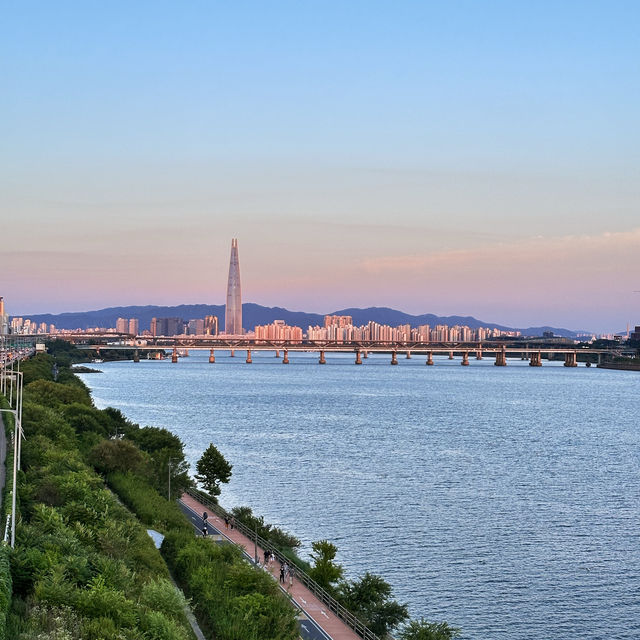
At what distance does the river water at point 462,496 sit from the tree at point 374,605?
4081 millimetres

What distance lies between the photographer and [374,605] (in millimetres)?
34188

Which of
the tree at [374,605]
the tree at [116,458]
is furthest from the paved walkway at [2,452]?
the tree at [374,605]

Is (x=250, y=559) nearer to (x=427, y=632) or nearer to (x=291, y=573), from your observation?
(x=291, y=573)

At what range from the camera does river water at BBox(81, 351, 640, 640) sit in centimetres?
4025

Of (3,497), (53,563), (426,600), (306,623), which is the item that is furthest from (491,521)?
(53,563)

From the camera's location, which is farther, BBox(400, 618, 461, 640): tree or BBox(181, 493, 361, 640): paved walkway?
BBox(181, 493, 361, 640): paved walkway

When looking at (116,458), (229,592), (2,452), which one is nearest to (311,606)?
(229,592)

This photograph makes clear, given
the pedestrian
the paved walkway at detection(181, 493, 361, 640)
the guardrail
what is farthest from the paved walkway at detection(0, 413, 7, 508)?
the pedestrian

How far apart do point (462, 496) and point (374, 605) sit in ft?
99.5

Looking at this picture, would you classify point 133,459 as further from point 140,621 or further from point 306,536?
point 140,621

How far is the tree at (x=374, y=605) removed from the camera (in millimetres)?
33062

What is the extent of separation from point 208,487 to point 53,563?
3561 centimetres

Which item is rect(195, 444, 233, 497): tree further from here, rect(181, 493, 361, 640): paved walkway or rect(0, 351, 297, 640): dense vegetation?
rect(181, 493, 361, 640): paved walkway

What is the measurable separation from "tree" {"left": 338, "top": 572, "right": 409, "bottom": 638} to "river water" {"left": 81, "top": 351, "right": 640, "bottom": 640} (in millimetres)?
4081
